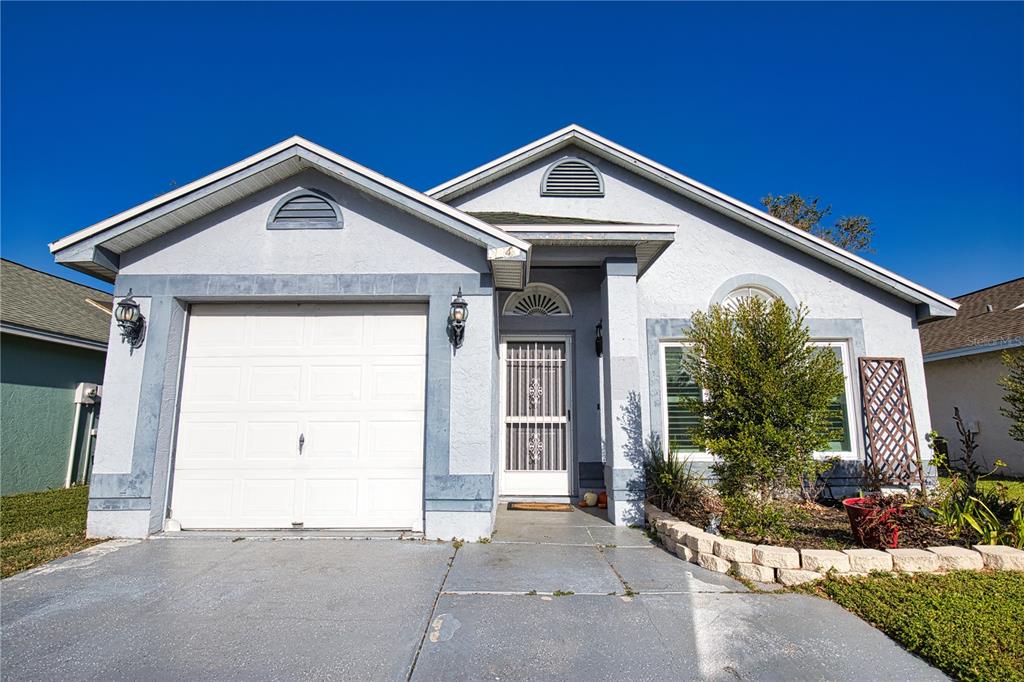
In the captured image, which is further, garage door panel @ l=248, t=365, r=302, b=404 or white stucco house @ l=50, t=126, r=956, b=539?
garage door panel @ l=248, t=365, r=302, b=404

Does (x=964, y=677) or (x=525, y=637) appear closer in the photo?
(x=964, y=677)

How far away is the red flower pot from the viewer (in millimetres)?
4590

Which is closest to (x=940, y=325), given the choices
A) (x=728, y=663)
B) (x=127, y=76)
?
(x=728, y=663)

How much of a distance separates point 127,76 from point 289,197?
21.1 ft

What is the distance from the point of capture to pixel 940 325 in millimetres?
14109

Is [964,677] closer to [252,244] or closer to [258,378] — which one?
[258,378]

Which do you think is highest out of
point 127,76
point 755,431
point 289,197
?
point 127,76

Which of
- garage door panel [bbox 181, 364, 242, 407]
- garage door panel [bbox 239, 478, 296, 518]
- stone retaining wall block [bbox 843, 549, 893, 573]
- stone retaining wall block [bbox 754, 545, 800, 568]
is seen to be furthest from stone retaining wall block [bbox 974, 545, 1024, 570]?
garage door panel [bbox 181, 364, 242, 407]

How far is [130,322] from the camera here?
5566mm

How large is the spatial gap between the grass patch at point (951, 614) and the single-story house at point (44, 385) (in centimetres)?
1056

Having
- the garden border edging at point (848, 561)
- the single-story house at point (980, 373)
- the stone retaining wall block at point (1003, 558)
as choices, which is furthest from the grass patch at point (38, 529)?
the single-story house at point (980, 373)

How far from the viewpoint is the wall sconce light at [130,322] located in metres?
5.57

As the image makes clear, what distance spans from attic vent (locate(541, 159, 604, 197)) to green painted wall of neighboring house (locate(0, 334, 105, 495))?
385 inches

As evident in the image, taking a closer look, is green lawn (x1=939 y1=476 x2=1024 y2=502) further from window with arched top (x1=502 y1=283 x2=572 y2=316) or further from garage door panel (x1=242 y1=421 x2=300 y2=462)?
garage door panel (x1=242 y1=421 x2=300 y2=462)
